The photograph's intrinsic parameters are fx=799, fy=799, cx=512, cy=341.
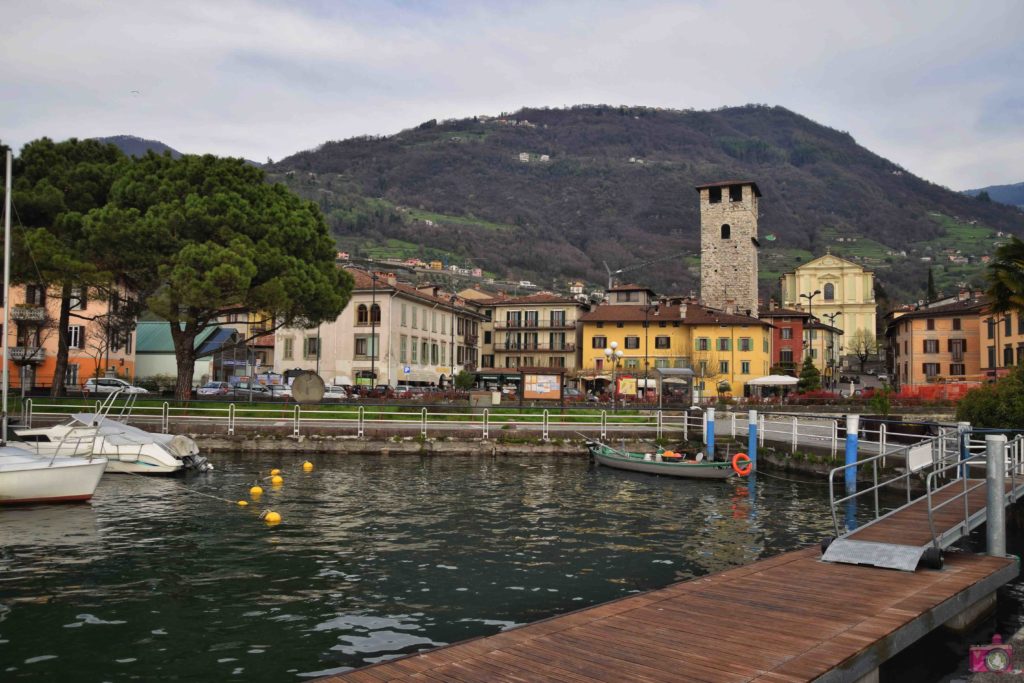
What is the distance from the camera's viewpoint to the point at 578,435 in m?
40.4

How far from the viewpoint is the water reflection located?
35.2 ft

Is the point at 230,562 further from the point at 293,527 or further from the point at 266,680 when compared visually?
the point at 266,680

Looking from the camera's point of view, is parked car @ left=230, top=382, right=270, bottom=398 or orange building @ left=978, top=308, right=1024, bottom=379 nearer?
parked car @ left=230, top=382, right=270, bottom=398

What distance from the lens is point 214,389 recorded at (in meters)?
63.3

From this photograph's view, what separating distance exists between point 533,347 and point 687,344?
1848 centimetres

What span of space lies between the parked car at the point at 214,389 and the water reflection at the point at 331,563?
32862mm

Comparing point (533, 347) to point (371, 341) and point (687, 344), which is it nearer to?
point (687, 344)

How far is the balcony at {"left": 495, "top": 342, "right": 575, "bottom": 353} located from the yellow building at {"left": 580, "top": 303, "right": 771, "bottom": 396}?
418 cm

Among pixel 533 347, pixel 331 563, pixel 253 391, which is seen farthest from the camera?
pixel 533 347

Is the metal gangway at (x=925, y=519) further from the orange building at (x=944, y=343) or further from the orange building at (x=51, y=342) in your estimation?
the orange building at (x=944, y=343)

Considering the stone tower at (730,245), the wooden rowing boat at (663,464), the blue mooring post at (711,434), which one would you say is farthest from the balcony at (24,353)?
the stone tower at (730,245)

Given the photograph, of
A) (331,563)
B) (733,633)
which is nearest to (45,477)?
(331,563)

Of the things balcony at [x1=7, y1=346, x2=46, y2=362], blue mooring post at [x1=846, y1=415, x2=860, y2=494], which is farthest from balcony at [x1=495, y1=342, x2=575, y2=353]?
blue mooring post at [x1=846, y1=415, x2=860, y2=494]

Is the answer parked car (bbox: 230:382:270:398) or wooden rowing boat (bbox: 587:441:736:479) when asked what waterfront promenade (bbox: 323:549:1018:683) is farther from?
parked car (bbox: 230:382:270:398)
